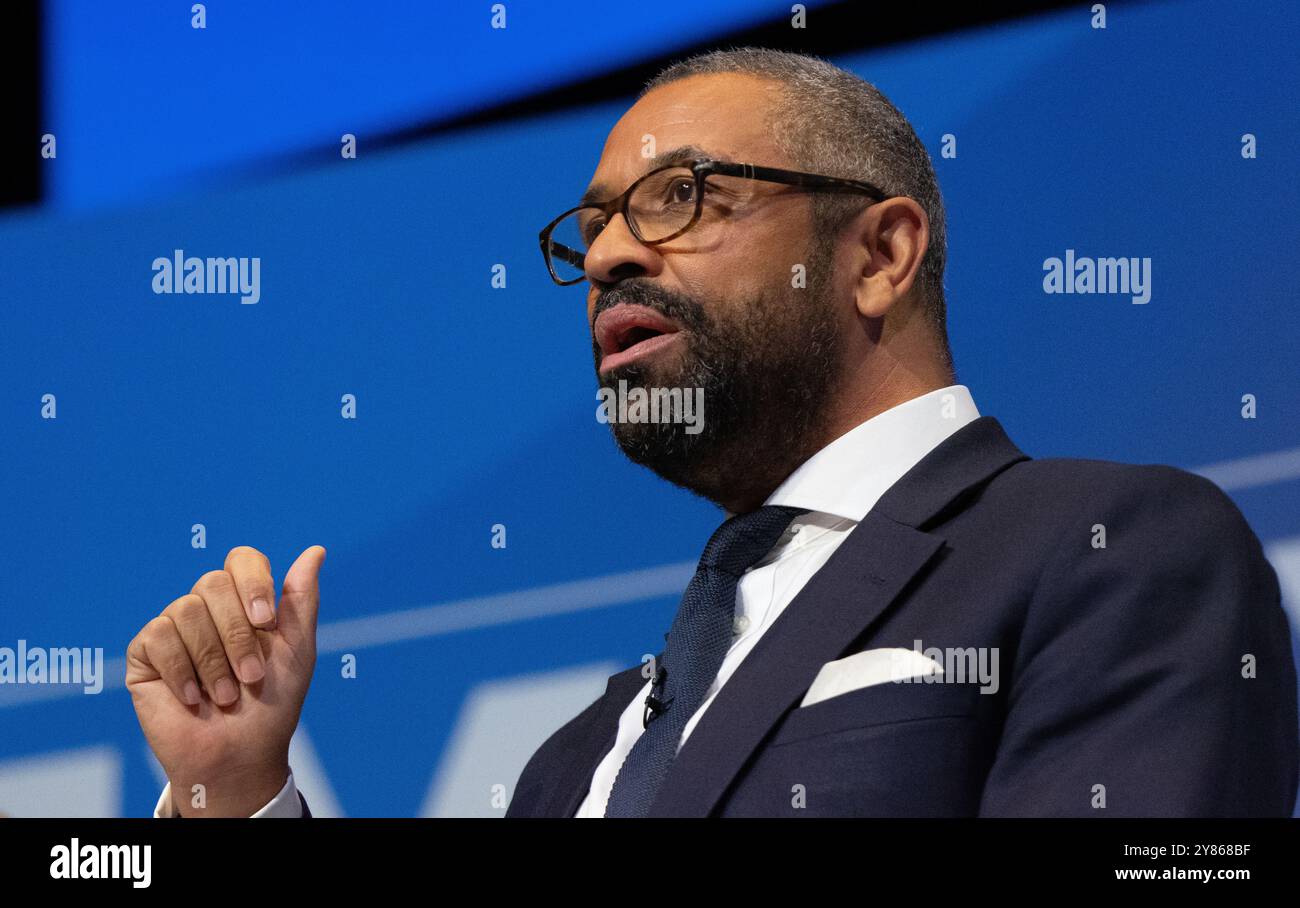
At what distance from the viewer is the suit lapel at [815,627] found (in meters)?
1.68

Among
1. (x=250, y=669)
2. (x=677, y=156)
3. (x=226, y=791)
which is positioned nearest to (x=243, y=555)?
(x=250, y=669)

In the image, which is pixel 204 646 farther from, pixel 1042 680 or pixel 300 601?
pixel 1042 680

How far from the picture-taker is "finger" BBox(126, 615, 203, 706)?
1949mm

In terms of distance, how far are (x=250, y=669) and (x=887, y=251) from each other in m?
1.13

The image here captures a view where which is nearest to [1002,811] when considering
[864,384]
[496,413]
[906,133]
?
[864,384]

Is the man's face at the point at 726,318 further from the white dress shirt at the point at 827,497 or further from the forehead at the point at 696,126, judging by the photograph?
the white dress shirt at the point at 827,497

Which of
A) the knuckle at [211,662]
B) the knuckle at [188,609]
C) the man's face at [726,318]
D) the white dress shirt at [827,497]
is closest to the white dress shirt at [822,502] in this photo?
the white dress shirt at [827,497]

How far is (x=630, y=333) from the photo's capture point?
83.2 inches

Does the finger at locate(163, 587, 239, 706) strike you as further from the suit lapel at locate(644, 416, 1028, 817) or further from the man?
the suit lapel at locate(644, 416, 1028, 817)

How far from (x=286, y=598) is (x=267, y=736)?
20 cm

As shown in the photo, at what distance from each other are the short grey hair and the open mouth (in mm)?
292

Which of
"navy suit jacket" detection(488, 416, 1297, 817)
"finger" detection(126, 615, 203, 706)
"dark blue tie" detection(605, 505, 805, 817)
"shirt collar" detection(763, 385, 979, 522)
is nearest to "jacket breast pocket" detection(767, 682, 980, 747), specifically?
"navy suit jacket" detection(488, 416, 1297, 817)

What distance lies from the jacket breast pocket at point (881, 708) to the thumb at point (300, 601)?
0.72 meters
